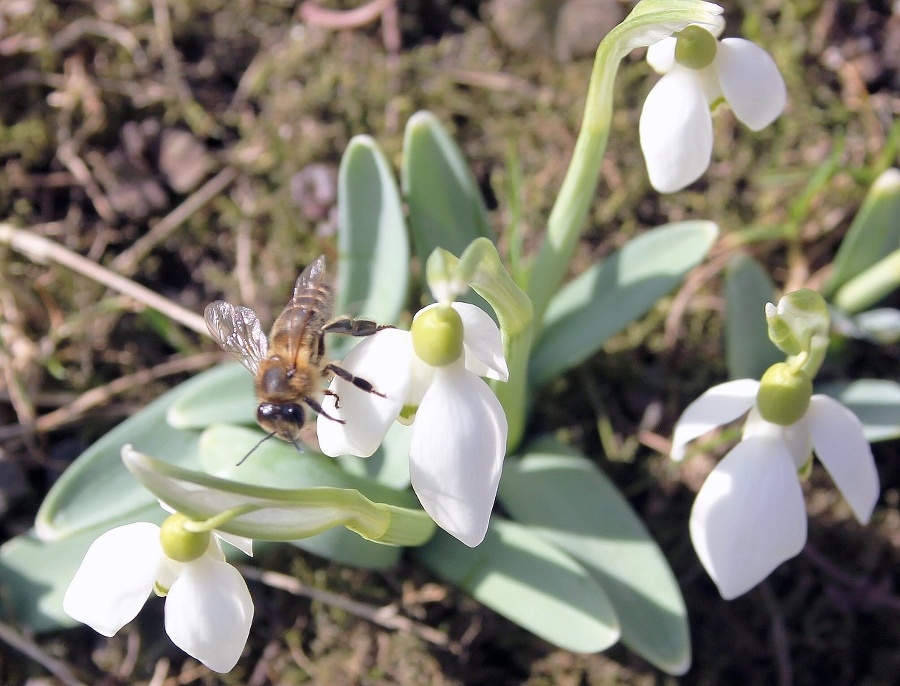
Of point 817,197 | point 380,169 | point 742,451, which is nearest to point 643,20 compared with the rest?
point 742,451

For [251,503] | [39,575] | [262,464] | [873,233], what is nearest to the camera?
[251,503]

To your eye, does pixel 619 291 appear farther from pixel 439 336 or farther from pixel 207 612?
pixel 207 612

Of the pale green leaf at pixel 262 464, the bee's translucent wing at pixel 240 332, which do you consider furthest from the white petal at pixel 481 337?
the pale green leaf at pixel 262 464

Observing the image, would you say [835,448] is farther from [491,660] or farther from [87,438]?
[87,438]

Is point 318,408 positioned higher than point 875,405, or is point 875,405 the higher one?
point 318,408

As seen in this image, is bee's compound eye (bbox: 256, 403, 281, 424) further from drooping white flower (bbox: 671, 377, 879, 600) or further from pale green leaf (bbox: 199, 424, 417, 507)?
drooping white flower (bbox: 671, 377, 879, 600)

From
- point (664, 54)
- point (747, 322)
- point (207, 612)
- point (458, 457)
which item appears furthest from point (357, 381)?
point (747, 322)

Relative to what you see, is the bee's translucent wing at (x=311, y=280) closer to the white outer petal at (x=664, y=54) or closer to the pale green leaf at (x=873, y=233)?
the white outer petal at (x=664, y=54)
